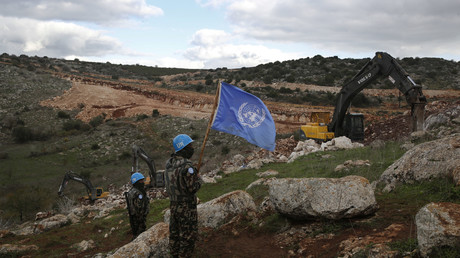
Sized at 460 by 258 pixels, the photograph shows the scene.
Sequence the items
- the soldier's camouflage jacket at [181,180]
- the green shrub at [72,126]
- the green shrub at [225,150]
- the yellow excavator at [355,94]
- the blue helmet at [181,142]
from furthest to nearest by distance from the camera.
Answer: the green shrub at [72,126] < the green shrub at [225,150] < the yellow excavator at [355,94] < the blue helmet at [181,142] < the soldier's camouflage jacket at [181,180]

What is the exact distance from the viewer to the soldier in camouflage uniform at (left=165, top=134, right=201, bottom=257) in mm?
5438

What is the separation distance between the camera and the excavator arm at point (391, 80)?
15.8 m

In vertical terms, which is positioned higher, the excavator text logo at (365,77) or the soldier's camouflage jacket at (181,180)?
the excavator text logo at (365,77)

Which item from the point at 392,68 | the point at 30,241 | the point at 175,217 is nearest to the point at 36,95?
the point at 30,241

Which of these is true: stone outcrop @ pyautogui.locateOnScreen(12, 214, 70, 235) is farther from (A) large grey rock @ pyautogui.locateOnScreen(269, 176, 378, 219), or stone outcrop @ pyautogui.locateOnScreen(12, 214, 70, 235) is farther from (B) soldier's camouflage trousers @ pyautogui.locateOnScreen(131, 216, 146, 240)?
(A) large grey rock @ pyautogui.locateOnScreen(269, 176, 378, 219)

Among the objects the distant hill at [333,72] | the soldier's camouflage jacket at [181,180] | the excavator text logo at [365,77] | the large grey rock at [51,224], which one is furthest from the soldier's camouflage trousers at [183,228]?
the distant hill at [333,72]

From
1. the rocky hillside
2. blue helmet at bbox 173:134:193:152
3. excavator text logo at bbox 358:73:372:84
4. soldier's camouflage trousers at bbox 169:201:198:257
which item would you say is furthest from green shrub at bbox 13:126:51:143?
blue helmet at bbox 173:134:193:152

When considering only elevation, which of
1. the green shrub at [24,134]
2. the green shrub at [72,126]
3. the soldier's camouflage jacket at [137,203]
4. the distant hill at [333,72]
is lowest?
the green shrub at [24,134]

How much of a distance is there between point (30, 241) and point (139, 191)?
609 centimetres

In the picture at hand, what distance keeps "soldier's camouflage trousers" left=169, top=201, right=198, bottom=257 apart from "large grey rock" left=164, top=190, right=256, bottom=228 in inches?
69.6

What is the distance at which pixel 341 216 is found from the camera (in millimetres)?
5973

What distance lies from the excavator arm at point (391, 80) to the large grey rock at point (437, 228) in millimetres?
12849

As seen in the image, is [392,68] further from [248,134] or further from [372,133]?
[248,134]

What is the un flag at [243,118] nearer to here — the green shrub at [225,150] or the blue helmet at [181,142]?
the blue helmet at [181,142]
